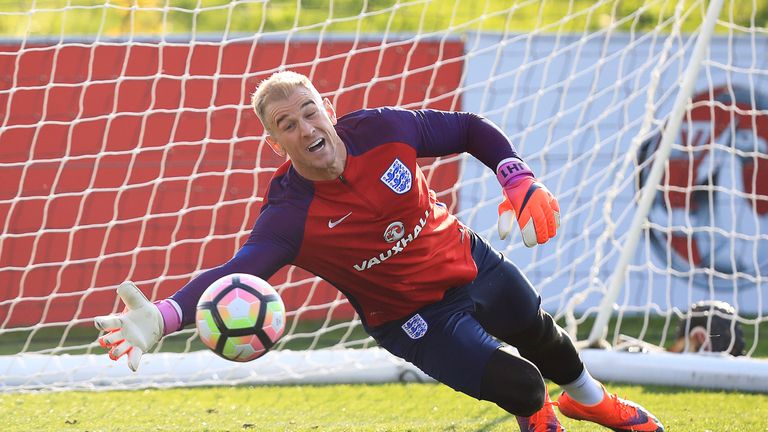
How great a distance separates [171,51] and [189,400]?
2.84 m

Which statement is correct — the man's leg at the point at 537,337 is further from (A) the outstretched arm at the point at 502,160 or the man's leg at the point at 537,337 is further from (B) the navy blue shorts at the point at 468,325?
(A) the outstretched arm at the point at 502,160

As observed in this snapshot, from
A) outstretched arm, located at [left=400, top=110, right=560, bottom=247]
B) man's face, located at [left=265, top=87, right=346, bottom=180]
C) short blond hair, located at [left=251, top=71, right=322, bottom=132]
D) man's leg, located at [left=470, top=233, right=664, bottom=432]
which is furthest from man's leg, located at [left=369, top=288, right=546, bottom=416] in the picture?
short blond hair, located at [left=251, top=71, right=322, bottom=132]

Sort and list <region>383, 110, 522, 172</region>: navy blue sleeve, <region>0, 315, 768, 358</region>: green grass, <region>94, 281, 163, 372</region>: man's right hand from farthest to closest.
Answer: <region>0, 315, 768, 358</region>: green grass → <region>383, 110, 522, 172</region>: navy blue sleeve → <region>94, 281, 163, 372</region>: man's right hand

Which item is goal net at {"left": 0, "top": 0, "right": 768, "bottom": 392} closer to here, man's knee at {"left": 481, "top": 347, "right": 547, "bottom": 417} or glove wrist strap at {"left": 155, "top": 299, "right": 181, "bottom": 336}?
man's knee at {"left": 481, "top": 347, "right": 547, "bottom": 417}

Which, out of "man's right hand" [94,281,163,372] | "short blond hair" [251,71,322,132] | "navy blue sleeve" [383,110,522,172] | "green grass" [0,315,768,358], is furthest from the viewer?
"green grass" [0,315,768,358]

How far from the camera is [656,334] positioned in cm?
771

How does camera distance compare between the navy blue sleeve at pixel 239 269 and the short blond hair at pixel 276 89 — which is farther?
the short blond hair at pixel 276 89

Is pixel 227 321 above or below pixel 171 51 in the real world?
above

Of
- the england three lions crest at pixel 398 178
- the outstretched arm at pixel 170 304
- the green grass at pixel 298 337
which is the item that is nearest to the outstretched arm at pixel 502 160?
the england three lions crest at pixel 398 178

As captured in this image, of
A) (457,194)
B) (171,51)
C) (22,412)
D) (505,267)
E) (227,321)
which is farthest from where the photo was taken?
(457,194)

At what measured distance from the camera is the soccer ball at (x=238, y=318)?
Answer: 341 cm

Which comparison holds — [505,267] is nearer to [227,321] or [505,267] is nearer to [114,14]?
[227,321]

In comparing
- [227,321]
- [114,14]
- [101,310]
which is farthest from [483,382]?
[114,14]

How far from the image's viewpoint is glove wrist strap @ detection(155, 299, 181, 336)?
3.44 m
